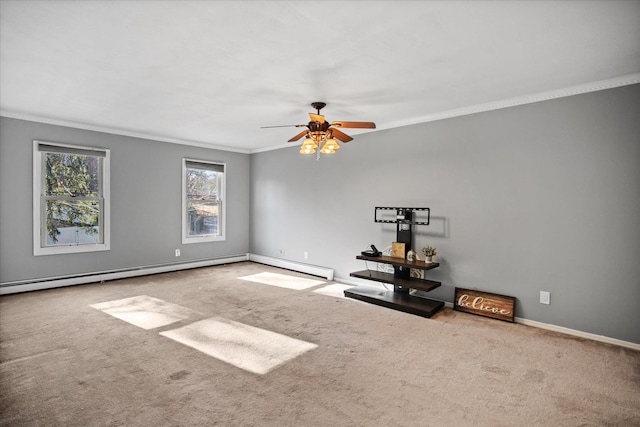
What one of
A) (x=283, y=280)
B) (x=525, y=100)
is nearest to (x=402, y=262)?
(x=283, y=280)

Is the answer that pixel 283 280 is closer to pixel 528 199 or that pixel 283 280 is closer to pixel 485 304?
pixel 485 304

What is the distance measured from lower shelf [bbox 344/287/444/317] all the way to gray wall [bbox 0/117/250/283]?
3.48 metres

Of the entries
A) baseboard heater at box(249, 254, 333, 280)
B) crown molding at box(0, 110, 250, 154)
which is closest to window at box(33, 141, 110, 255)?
crown molding at box(0, 110, 250, 154)

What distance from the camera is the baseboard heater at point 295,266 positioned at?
5659 millimetres

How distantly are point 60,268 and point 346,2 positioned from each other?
5390mm

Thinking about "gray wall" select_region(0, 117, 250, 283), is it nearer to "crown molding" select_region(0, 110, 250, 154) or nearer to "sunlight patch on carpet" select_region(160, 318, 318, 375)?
"crown molding" select_region(0, 110, 250, 154)

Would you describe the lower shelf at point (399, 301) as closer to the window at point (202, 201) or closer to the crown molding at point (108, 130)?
the window at point (202, 201)

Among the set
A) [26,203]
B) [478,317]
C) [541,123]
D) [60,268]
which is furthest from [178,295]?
[541,123]

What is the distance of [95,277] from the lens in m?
5.20

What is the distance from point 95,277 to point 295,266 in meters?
3.24

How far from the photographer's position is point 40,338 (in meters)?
3.08

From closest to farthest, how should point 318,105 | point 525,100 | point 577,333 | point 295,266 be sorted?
point 577,333 < point 525,100 < point 318,105 < point 295,266

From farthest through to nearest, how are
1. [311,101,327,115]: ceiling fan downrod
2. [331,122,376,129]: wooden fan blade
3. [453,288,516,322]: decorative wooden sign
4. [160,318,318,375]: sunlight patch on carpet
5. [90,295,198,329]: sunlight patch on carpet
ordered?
[311,101,327,115]: ceiling fan downrod
[453,288,516,322]: decorative wooden sign
[90,295,198,329]: sunlight patch on carpet
[331,122,376,129]: wooden fan blade
[160,318,318,375]: sunlight patch on carpet

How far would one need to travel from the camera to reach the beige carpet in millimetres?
2043
